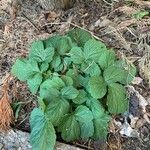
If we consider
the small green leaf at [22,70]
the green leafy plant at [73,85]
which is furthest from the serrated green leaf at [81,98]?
the small green leaf at [22,70]

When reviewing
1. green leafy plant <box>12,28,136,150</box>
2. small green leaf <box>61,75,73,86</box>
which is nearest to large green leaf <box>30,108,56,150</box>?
green leafy plant <box>12,28,136,150</box>

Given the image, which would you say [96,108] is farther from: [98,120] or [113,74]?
[113,74]

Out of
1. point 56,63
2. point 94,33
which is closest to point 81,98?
point 56,63

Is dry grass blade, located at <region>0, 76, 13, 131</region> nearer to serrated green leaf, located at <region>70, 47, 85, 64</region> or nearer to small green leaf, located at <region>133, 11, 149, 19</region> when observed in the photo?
serrated green leaf, located at <region>70, 47, 85, 64</region>

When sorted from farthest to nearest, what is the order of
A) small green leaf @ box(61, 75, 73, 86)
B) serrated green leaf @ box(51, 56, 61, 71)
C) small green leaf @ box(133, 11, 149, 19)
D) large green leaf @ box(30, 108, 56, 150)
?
1. small green leaf @ box(133, 11, 149, 19)
2. serrated green leaf @ box(51, 56, 61, 71)
3. small green leaf @ box(61, 75, 73, 86)
4. large green leaf @ box(30, 108, 56, 150)

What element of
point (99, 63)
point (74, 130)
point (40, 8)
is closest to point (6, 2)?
point (40, 8)

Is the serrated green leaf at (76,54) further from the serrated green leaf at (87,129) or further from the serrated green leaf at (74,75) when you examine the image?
the serrated green leaf at (87,129)

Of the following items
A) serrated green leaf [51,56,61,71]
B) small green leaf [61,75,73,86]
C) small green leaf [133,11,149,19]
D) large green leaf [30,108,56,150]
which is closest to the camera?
large green leaf [30,108,56,150]
